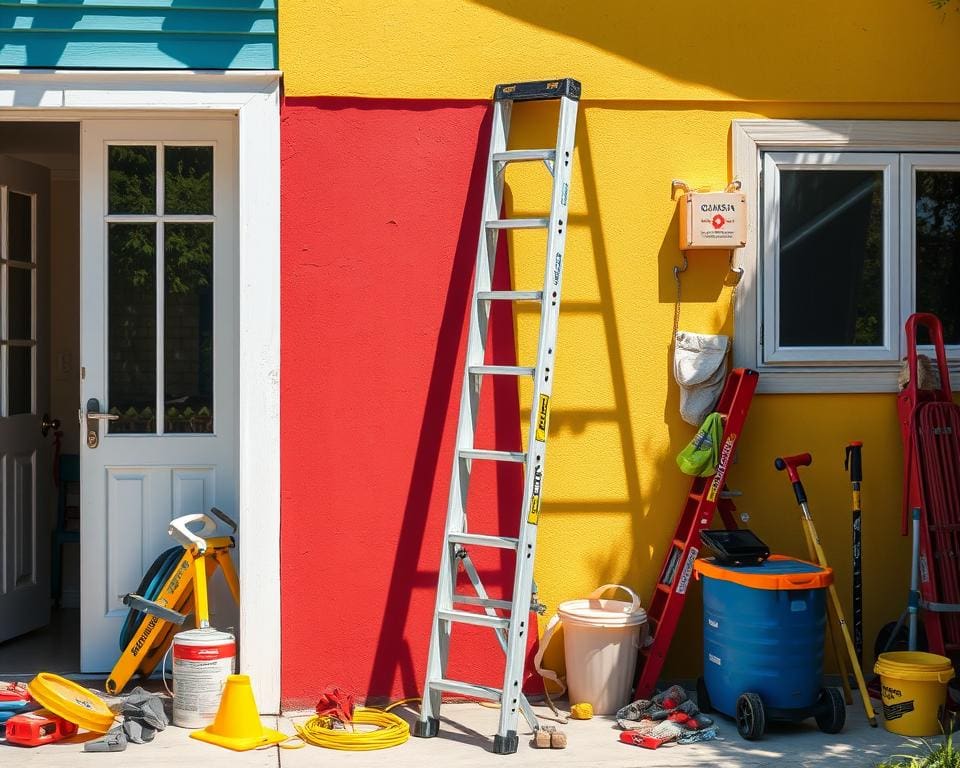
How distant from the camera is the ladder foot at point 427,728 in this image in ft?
16.5

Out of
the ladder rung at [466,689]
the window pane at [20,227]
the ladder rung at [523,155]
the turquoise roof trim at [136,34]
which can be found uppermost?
the turquoise roof trim at [136,34]

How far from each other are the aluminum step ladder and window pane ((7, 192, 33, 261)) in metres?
2.65

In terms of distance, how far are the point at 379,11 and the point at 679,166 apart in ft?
5.08

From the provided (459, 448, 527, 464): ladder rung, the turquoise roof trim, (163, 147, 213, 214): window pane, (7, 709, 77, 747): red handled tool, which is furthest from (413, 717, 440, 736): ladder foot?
the turquoise roof trim

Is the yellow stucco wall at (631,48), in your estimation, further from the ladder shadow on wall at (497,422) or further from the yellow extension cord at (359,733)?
the yellow extension cord at (359,733)

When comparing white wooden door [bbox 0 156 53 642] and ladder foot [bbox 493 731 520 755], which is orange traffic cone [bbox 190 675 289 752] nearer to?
ladder foot [bbox 493 731 520 755]

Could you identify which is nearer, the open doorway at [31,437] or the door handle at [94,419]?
the door handle at [94,419]

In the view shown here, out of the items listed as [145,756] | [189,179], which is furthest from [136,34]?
[145,756]

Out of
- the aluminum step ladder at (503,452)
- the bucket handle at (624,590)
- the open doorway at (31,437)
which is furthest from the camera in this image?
the open doorway at (31,437)

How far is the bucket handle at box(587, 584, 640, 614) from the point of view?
539 cm

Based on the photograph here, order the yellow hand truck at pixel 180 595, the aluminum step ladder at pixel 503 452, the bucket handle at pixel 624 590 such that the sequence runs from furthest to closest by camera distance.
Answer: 1. the bucket handle at pixel 624 590
2. the yellow hand truck at pixel 180 595
3. the aluminum step ladder at pixel 503 452

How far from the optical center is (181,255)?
5.73 meters

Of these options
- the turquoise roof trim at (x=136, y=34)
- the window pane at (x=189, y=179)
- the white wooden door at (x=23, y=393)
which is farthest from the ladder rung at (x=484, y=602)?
the white wooden door at (x=23, y=393)

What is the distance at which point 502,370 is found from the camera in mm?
5207
